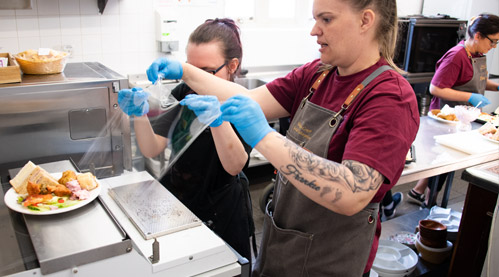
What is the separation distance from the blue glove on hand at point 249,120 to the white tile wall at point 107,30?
235 cm

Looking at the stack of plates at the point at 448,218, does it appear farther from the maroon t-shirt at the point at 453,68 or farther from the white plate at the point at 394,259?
the maroon t-shirt at the point at 453,68

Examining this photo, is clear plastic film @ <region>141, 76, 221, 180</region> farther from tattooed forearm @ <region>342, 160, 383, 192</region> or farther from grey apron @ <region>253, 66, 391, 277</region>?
tattooed forearm @ <region>342, 160, 383, 192</region>

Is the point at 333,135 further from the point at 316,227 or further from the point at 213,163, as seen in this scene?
the point at 213,163

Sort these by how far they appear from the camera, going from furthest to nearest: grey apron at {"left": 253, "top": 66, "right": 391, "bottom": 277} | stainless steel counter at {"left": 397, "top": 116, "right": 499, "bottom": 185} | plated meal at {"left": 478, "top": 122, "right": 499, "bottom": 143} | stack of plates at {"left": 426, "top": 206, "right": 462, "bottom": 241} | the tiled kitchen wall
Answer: the tiled kitchen wall < stack of plates at {"left": 426, "top": 206, "right": 462, "bottom": 241} < plated meal at {"left": 478, "top": 122, "right": 499, "bottom": 143} < stainless steel counter at {"left": 397, "top": 116, "right": 499, "bottom": 185} < grey apron at {"left": 253, "top": 66, "right": 391, "bottom": 277}

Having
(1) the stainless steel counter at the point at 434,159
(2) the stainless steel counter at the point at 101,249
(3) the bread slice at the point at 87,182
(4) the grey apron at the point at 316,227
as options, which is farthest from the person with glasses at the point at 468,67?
(3) the bread slice at the point at 87,182

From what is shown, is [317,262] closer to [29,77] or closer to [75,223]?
[75,223]

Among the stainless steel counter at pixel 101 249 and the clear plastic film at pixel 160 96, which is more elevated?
the clear plastic film at pixel 160 96

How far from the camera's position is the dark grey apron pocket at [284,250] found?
140cm

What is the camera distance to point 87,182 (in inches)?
54.1

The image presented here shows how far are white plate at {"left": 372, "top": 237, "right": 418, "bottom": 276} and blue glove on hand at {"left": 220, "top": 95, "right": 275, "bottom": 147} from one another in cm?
158

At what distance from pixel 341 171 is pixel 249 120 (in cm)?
27

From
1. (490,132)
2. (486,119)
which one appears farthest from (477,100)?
(490,132)

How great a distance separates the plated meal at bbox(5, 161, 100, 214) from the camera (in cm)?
125

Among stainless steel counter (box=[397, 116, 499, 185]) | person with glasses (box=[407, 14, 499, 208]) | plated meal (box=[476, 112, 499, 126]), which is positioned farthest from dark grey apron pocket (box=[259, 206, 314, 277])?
person with glasses (box=[407, 14, 499, 208])
